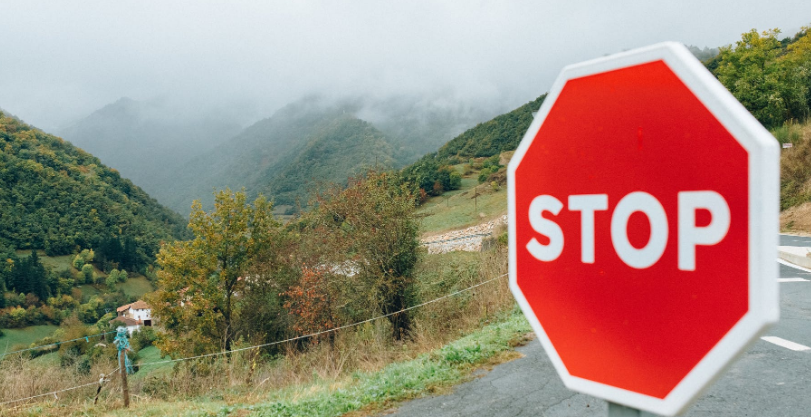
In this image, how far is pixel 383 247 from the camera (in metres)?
11.0

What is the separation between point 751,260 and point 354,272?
11.9 m

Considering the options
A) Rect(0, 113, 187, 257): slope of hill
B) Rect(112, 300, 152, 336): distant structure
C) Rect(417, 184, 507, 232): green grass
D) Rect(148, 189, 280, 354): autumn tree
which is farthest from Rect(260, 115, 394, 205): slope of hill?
Rect(148, 189, 280, 354): autumn tree

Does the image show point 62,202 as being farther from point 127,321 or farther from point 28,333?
point 127,321

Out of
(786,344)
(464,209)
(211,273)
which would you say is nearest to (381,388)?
(786,344)

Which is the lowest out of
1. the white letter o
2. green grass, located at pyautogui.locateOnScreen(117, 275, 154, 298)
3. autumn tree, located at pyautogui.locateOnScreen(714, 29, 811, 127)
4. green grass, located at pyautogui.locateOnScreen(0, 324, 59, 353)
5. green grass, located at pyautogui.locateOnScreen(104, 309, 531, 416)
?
green grass, located at pyautogui.locateOnScreen(0, 324, 59, 353)

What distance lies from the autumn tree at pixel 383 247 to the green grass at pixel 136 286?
8135 centimetres

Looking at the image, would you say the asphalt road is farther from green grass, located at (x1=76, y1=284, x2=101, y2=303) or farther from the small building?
green grass, located at (x1=76, y1=284, x2=101, y2=303)

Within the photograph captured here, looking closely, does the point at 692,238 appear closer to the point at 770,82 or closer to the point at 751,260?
the point at 751,260

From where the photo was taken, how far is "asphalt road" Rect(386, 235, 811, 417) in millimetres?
3072

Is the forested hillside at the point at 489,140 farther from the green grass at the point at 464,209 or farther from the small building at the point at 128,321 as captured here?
the small building at the point at 128,321

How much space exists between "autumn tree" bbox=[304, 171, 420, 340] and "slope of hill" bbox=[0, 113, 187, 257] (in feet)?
323

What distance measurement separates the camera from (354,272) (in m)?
12.2

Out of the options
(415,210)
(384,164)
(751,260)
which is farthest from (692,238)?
(384,164)

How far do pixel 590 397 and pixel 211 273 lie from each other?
95.4ft
